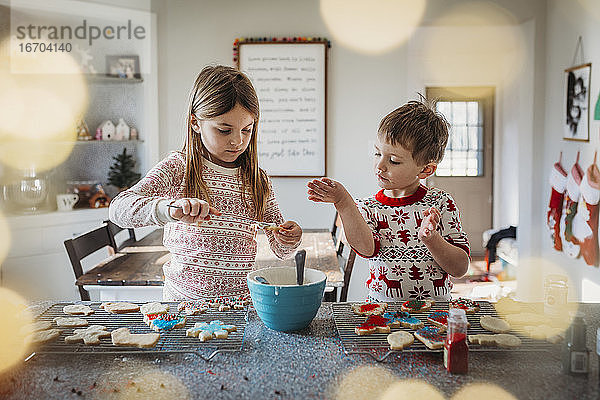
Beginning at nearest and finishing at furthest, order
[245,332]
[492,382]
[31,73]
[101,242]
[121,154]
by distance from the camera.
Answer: [492,382], [245,332], [101,242], [31,73], [121,154]

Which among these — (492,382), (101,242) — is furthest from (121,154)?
(492,382)

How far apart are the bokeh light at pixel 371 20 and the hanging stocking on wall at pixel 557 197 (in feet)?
3.88

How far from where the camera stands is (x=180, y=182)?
55.5 inches

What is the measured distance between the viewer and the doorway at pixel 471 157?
638 cm

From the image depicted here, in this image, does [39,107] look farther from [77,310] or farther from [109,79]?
[77,310]

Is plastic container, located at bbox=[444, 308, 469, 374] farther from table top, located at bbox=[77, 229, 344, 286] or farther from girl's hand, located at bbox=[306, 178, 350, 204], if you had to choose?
table top, located at bbox=[77, 229, 344, 286]

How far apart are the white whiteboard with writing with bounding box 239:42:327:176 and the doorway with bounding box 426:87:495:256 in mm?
3004

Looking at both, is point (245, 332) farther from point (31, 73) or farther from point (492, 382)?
point (31, 73)

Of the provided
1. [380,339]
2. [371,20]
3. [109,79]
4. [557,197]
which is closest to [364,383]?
[380,339]

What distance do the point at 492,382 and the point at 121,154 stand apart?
3272mm

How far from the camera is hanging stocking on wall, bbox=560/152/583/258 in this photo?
3145 millimetres

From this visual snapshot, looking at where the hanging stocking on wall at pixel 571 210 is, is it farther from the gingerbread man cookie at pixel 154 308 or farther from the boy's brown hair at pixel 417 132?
the gingerbread man cookie at pixel 154 308

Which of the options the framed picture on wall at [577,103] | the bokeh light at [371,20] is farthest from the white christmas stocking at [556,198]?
the bokeh light at [371,20]

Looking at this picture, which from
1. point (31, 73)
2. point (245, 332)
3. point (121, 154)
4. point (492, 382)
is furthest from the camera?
point (121, 154)
